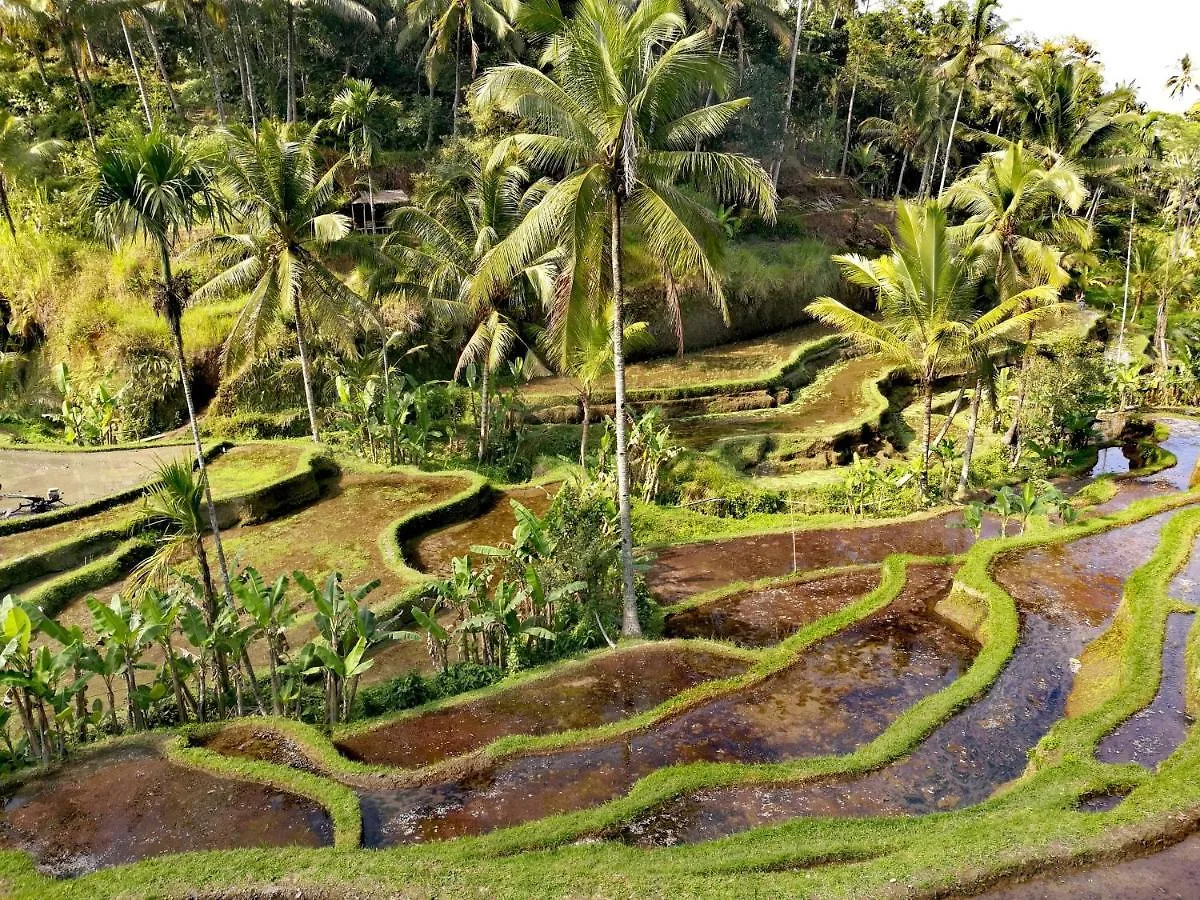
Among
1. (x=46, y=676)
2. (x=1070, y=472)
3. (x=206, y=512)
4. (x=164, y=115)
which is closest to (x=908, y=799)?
(x=46, y=676)

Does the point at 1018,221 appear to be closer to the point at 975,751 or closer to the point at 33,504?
the point at 975,751

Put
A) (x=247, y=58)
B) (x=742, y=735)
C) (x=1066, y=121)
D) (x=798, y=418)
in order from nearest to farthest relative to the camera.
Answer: (x=742, y=735) < (x=1066, y=121) < (x=798, y=418) < (x=247, y=58)

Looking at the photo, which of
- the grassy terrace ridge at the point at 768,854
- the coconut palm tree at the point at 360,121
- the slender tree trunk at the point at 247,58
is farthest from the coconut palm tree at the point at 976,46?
the grassy terrace ridge at the point at 768,854

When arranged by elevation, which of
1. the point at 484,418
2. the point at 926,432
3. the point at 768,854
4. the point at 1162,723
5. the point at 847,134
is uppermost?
the point at 847,134

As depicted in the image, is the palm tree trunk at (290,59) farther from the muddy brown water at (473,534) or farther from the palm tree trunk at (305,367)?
the muddy brown water at (473,534)

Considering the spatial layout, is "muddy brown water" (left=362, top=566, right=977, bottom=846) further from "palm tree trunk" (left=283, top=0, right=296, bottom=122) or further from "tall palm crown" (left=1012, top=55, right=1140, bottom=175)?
"palm tree trunk" (left=283, top=0, right=296, bottom=122)

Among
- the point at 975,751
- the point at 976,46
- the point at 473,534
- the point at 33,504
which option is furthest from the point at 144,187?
the point at 976,46
